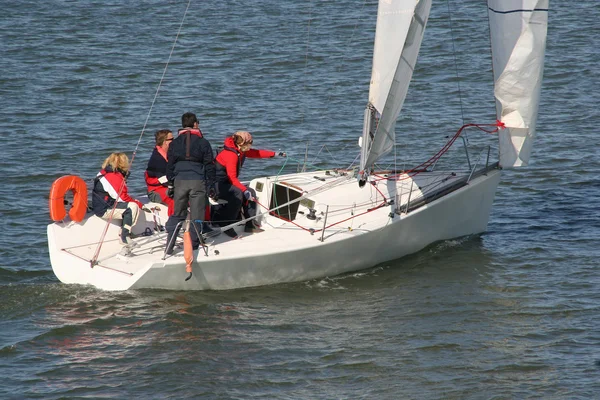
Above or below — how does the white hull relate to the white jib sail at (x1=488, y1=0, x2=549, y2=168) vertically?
below

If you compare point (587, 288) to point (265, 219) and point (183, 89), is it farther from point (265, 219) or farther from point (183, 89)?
point (183, 89)

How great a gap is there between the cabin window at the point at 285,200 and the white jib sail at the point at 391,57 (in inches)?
40.8

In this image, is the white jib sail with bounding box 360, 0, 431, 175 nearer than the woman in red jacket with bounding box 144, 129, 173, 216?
Yes

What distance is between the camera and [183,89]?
63.0 ft

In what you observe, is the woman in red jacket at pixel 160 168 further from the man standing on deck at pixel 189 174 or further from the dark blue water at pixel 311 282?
the dark blue water at pixel 311 282

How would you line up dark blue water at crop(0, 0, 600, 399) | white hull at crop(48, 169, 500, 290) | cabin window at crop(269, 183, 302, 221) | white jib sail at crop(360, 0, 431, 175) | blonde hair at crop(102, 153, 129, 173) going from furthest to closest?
cabin window at crop(269, 183, 302, 221)
blonde hair at crop(102, 153, 129, 173)
white jib sail at crop(360, 0, 431, 175)
white hull at crop(48, 169, 500, 290)
dark blue water at crop(0, 0, 600, 399)

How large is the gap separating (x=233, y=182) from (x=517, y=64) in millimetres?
3628

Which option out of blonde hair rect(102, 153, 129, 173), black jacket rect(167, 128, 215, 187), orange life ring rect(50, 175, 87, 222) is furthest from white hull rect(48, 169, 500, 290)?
black jacket rect(167, 128, 215, 187)

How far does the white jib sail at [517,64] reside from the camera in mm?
11133

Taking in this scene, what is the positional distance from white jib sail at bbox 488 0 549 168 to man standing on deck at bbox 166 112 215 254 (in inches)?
147

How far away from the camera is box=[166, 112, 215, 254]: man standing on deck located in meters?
9.79

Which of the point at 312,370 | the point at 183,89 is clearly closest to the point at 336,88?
the point at 183,89

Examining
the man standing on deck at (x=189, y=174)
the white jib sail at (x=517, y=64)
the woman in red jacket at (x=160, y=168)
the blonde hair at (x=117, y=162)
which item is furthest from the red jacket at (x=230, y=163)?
A: the white jib sail at (x=517, y=64)

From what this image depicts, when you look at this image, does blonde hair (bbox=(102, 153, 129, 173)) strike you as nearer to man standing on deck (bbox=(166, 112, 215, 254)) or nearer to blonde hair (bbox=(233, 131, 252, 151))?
man standing on deck (bbox=(166, 112, 215, 254))
